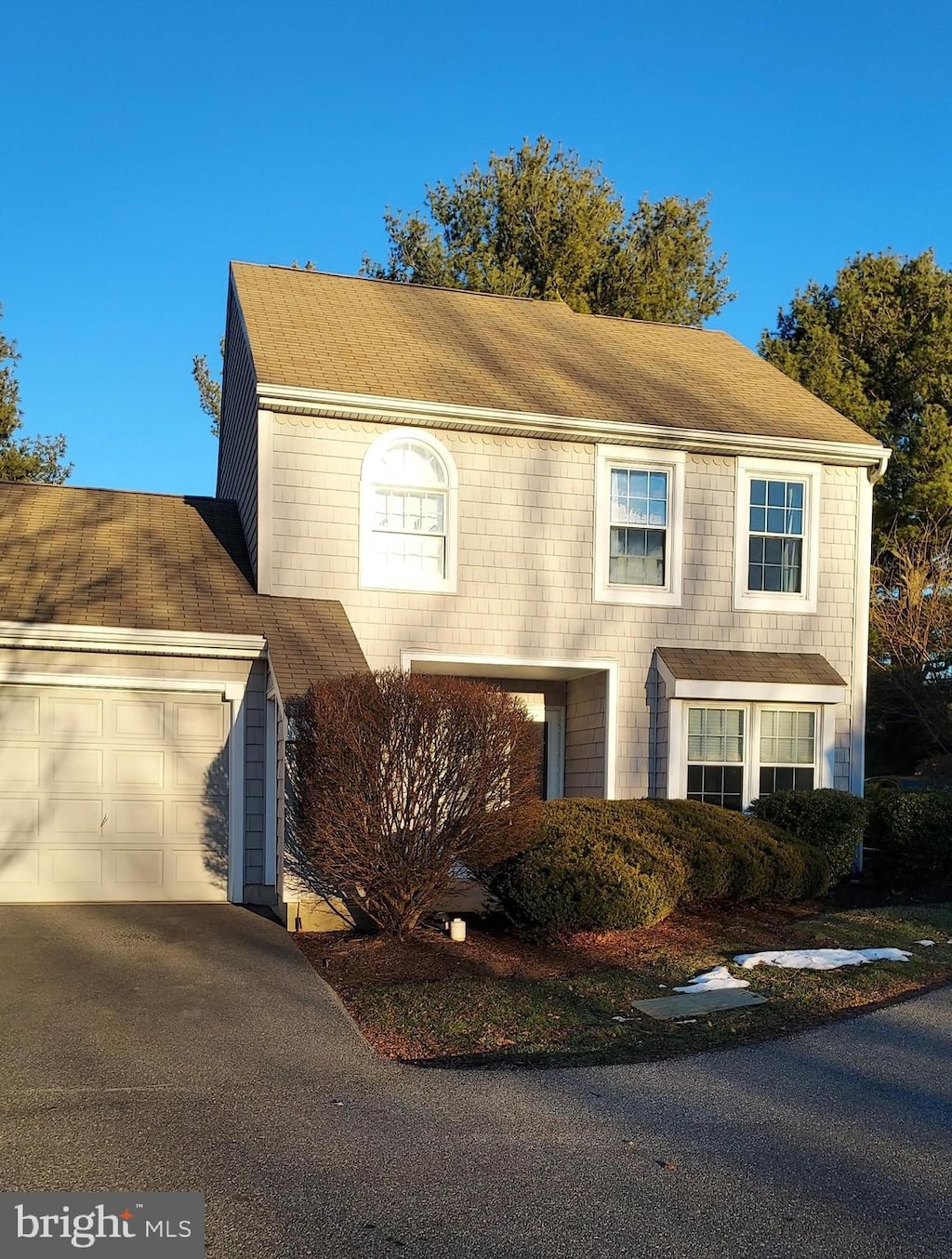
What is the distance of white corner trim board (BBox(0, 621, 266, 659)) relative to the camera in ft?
38.2

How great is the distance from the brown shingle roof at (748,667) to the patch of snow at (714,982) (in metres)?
5.51

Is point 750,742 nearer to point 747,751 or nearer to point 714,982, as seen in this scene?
point 747,751

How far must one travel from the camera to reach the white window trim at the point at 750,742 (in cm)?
1430

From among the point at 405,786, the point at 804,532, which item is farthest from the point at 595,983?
the point at 804,532

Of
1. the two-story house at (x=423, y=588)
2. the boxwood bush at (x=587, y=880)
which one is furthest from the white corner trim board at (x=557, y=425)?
the boxwood bush at (x=587, y=880)

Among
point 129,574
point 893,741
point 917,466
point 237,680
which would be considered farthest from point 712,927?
point 893,741

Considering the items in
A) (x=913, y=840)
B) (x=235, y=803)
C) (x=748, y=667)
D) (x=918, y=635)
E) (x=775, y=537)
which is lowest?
(x=913, y=840)

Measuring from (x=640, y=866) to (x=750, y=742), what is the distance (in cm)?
431

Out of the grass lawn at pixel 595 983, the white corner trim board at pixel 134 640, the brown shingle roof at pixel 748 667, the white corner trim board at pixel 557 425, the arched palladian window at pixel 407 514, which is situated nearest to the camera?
the grass lawn at pixel 595 983

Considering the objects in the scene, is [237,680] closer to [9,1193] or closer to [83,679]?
[83,679]

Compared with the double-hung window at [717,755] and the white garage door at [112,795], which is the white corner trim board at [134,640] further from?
the double-hung window at [717,755]

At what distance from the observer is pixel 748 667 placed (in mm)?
14547

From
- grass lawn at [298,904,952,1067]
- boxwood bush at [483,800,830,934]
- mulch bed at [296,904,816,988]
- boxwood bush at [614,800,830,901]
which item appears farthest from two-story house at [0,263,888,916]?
grass lawn at [298,904,952,1067]

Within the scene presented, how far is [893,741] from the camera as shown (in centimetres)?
3591
